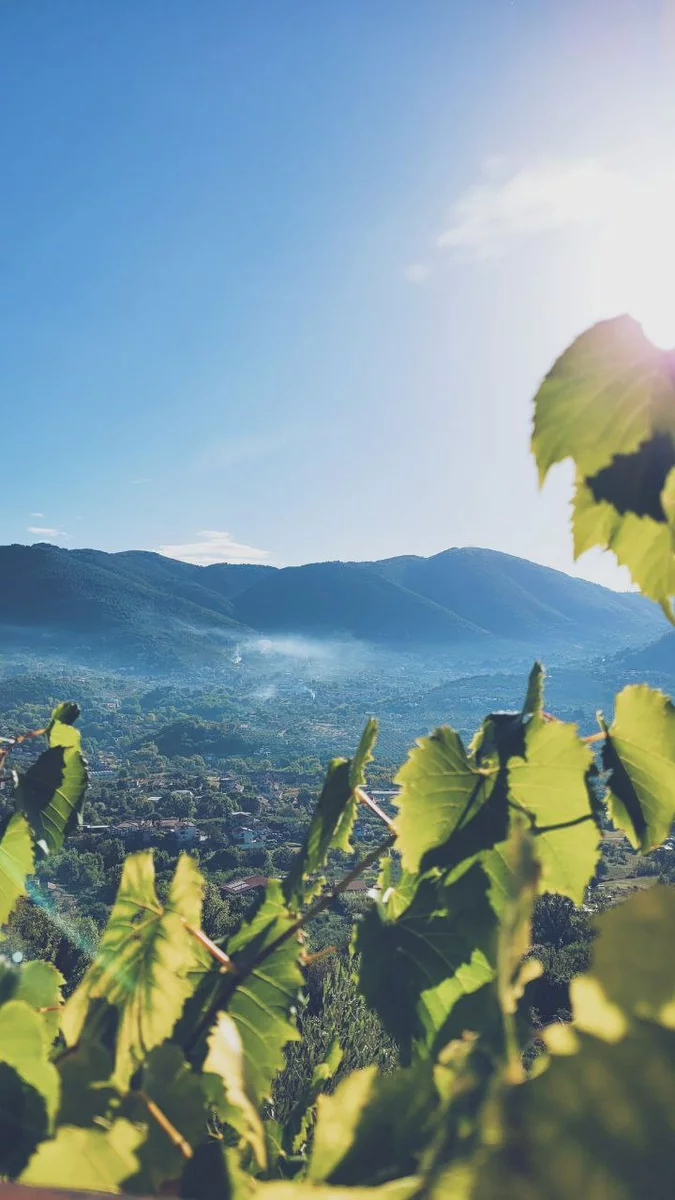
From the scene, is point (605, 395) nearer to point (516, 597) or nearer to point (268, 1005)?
point (268, 1005)

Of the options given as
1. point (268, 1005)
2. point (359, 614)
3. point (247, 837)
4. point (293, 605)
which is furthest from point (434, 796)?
point (293, 605)

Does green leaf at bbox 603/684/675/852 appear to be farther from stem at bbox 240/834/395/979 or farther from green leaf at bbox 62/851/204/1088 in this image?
green leaf at bbox 62/851/204/1088

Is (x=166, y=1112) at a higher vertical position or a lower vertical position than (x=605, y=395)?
lower

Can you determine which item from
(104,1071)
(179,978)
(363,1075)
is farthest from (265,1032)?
(363,1075)

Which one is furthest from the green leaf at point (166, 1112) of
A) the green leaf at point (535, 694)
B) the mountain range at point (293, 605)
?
the mountain range at point (293, 605)

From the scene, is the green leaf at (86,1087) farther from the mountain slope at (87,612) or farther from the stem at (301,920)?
the mountain slope at (87,612)

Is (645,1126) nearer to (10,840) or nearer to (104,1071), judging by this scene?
(104,1071)
